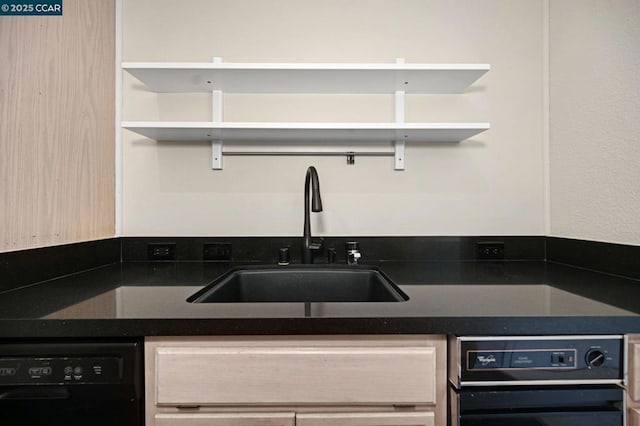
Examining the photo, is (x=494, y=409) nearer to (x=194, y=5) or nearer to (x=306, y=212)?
(x=306, y=212)

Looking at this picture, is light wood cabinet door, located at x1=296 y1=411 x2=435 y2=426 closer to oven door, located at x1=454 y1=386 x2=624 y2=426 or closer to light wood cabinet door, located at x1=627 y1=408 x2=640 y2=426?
oven door, located at x1=454 y1=386 x2=624 y2=426

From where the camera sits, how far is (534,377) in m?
0.77

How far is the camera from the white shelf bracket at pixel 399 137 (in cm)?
Result: 150

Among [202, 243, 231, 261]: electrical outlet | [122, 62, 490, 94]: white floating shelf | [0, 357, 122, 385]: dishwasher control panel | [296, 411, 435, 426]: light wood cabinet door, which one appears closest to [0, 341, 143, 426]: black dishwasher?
[0, 357, 122, 385]: dishwasher control panel

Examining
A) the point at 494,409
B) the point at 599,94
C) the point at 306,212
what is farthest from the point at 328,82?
the point at 494,409

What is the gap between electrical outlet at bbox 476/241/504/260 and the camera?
1.52 meters

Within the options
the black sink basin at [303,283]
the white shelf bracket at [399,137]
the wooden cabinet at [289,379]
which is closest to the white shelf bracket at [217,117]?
the black sink basin at [303,283]

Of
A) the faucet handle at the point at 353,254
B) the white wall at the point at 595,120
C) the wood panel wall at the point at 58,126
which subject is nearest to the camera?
the wood panel wall at the point at 58,126

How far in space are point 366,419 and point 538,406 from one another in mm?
398

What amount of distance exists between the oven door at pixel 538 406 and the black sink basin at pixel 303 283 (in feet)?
1.88

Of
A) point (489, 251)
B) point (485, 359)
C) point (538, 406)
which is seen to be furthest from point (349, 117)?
point (538, 406)

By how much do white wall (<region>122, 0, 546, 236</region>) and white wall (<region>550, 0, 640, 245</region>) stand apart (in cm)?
9

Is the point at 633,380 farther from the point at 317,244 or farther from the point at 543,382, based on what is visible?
the point at 317,244

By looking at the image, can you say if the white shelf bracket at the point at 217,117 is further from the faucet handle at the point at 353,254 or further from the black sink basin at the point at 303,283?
the faucet handle at the point at 353,254
